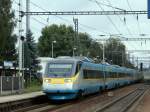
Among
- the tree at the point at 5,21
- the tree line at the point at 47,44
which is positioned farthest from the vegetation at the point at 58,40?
the tree at the point at 5,21

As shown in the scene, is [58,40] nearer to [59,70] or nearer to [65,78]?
[59,70]

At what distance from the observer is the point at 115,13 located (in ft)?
157

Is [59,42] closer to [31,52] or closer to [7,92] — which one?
[31,52]

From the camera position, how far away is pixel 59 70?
32.4 metres

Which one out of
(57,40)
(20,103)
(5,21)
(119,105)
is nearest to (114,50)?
(57,40)

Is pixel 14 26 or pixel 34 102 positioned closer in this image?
pixel 34 102

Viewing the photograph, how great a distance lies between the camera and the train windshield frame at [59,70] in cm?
3198

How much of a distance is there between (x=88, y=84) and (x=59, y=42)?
91790mm

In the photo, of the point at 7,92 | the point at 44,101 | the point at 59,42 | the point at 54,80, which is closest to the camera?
the point at 54,80

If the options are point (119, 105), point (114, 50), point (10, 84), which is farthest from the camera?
point (114, 50)

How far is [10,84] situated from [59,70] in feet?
43.6

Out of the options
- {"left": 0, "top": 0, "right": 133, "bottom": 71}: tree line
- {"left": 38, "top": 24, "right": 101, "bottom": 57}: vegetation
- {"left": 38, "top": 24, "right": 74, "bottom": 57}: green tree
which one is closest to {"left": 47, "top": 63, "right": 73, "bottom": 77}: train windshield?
{"left": 0, "top": 0, "right": 133, "bottom": 71}: tree line

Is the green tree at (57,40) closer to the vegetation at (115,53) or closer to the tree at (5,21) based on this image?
the vegetation at (115,53)

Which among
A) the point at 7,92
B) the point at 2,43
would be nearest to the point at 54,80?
the point at 7,92
